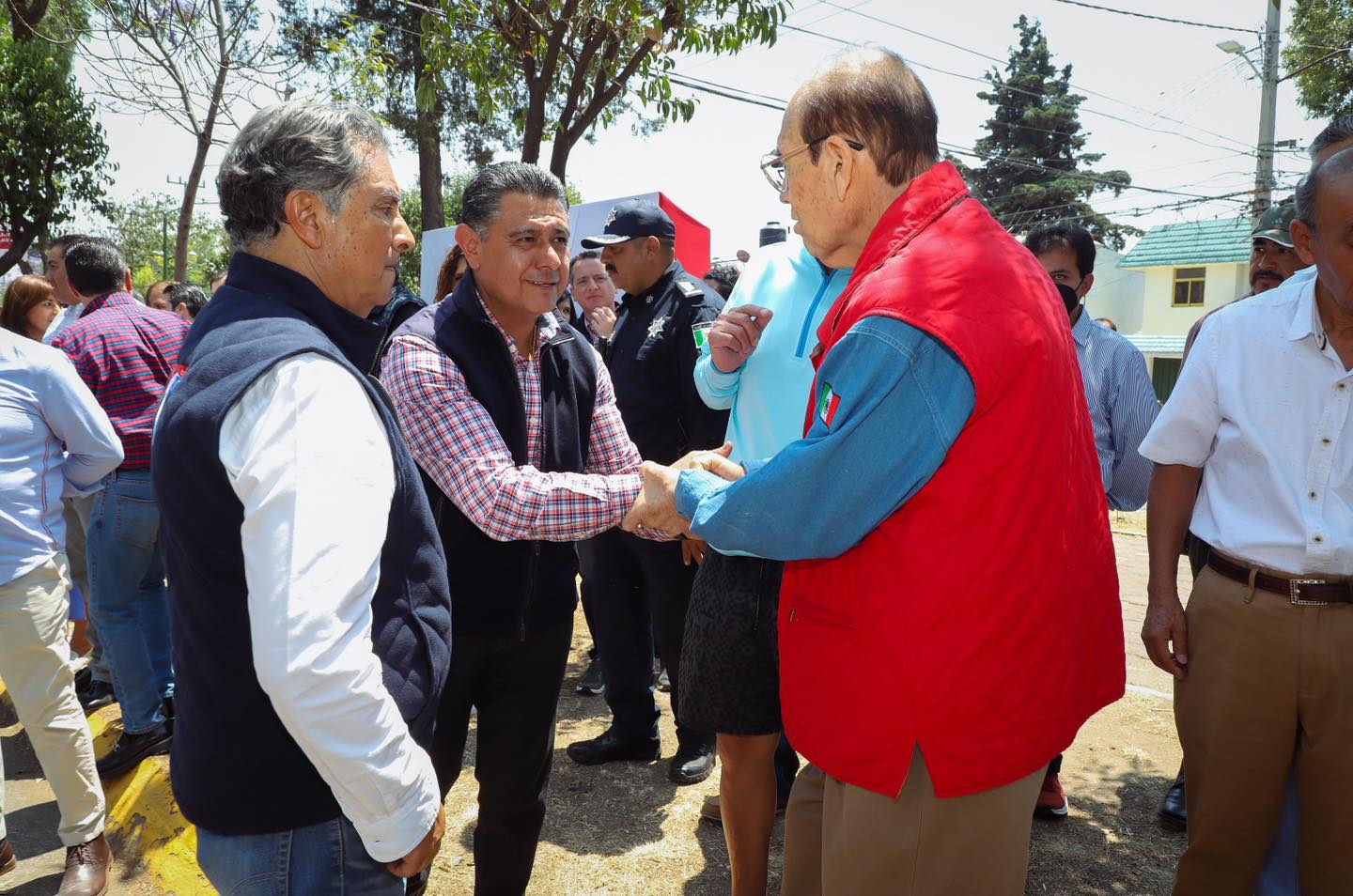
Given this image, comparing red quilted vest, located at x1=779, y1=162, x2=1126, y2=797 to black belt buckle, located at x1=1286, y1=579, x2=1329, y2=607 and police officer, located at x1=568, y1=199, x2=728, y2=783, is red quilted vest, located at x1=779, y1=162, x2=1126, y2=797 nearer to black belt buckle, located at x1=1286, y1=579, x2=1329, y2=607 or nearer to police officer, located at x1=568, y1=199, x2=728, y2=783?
black belt buckle, located at x1=1286, y1=579, x2=1329, y2=607

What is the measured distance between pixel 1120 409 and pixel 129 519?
4564mm

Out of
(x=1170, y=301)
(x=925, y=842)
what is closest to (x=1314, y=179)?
(x=925, y=842)

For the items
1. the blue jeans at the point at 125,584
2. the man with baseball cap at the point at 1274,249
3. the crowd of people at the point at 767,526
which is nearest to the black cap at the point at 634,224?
the crowd of people at the point at 767,526

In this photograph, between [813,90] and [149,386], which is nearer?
[813,90]

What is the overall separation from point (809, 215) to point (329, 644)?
1250 mm

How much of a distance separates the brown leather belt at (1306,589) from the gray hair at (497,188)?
232 cm

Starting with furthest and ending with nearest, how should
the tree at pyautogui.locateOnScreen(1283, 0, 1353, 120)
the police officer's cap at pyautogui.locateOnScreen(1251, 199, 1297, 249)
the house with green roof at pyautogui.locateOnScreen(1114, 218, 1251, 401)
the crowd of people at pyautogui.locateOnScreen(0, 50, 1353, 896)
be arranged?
1. the house with green roof at pyautogui.locateOnScreen(1114, 218, 1251, 401)
2. the tree at pyautogui.locateOnScreen(1283, 0, 1353, 120)
3. the police officer's cap at pyautogui.locateOnScreen(1251, 199, 1297, 249)
4. the crowd of people at pyautogui.locateOnScreen(0, 50, 1353, 896)

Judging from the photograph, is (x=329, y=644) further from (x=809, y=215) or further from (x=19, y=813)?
(x=19, y=813)

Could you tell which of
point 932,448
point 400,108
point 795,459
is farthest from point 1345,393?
point 400,108

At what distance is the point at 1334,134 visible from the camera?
328 centimetres

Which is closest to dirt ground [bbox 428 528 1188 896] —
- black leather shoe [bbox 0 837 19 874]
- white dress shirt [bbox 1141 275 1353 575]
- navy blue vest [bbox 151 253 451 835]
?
white dress shirt [bbox 1141 275 1353 575]

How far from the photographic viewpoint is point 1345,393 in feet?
8.00

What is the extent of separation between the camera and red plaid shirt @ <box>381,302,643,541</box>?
229 cm

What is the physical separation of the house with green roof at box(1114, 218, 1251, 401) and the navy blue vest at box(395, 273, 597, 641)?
32674mm
